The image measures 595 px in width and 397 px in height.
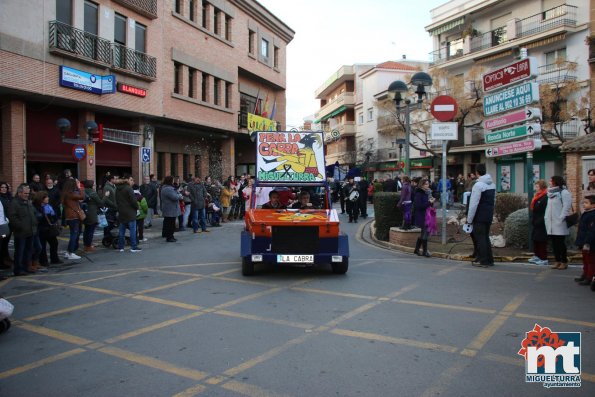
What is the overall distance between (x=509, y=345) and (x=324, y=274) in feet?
14.1

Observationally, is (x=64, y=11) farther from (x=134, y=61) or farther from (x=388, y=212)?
(x=388, y=212)

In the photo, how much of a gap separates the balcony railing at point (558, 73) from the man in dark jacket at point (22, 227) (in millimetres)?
29477

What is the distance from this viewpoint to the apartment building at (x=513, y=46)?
99.1ft

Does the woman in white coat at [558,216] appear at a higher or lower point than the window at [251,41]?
lower

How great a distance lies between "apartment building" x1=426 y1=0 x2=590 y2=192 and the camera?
30203mm

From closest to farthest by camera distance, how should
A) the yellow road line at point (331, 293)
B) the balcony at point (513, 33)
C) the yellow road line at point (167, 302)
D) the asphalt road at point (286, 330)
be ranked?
the asphalt road at point (286, 330), the yellow road line at point (167, 302), the yellow road line at point (331, 293), the balcony at point (513, 33)

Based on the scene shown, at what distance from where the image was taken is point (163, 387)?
12.8 feet

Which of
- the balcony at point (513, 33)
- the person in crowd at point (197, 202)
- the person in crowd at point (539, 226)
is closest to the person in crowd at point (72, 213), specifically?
the person in crowd at point (197, 202)

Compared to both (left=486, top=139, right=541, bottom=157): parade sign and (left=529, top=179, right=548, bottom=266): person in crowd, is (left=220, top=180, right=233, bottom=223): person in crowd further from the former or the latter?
(left=529, top=179, right=548, bottom=266): person in crowd

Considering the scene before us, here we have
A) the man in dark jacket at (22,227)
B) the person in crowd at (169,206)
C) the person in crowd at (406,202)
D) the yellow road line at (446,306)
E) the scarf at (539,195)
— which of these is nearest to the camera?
the yellow road line at (446,306)

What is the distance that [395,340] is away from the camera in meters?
5.06

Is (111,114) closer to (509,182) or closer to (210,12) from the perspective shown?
(210,12)

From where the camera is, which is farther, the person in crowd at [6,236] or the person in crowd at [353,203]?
the person in crowd at [353,203]

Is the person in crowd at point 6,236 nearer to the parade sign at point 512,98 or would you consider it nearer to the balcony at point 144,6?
the parade sign at point 512,98
